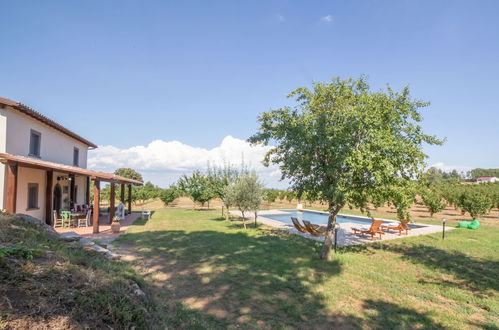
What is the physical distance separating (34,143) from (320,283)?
604 inches

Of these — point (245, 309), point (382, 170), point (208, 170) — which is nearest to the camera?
point (245, 309)

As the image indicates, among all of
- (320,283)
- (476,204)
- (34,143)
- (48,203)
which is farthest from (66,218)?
(476,204)

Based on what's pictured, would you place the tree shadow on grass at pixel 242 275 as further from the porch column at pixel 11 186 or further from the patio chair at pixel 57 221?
the patio chair at pixel 57 221

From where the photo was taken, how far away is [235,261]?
814cm

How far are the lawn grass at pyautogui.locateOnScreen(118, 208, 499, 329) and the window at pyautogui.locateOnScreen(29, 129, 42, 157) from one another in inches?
296

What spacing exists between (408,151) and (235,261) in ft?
19.8

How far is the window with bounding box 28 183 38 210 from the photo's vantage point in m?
13.0

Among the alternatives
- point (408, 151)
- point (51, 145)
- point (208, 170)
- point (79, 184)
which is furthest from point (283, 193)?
point (408, 151)

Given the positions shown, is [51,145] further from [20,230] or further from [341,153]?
[341,153]

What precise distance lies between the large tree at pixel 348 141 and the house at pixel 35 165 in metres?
9.40

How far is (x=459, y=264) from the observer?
27.1ft

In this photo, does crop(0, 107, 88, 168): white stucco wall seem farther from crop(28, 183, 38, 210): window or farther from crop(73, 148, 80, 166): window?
crop(28, 183, 38, 210): window

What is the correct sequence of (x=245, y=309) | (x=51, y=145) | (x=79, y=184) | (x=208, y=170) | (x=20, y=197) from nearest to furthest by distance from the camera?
(x=245, y=309) → (x=20, y=197) → (x=51, y=145) → (x=79, y=184) → (x=208, y=170)

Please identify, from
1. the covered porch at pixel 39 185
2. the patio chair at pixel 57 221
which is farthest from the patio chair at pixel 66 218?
the covered porch at pixel 39 185
